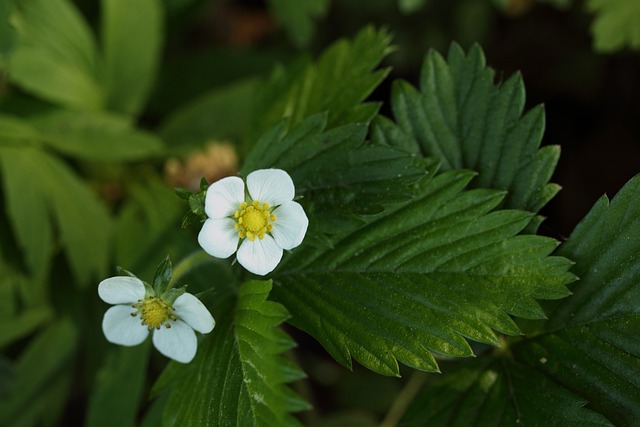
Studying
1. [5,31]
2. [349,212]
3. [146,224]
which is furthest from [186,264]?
[146,224]

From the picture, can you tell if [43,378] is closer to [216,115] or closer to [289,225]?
[216,115]

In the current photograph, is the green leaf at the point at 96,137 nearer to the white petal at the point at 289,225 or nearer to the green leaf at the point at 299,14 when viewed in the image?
the green leaf at the point at 299,14

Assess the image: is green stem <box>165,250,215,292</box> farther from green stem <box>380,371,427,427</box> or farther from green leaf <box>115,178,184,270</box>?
green stem <box>380,371,427,427</box>

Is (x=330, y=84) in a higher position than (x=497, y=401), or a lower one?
higher

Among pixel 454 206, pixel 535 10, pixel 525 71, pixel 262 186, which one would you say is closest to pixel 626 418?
pixel 454 206

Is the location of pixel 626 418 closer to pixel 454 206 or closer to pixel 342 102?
pixel 454 206

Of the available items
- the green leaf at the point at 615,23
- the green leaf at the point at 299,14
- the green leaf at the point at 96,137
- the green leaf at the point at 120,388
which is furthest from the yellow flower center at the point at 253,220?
the green leaf at the point at 615,23

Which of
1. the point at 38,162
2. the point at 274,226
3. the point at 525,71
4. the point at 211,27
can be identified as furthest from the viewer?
the point at 211,27
